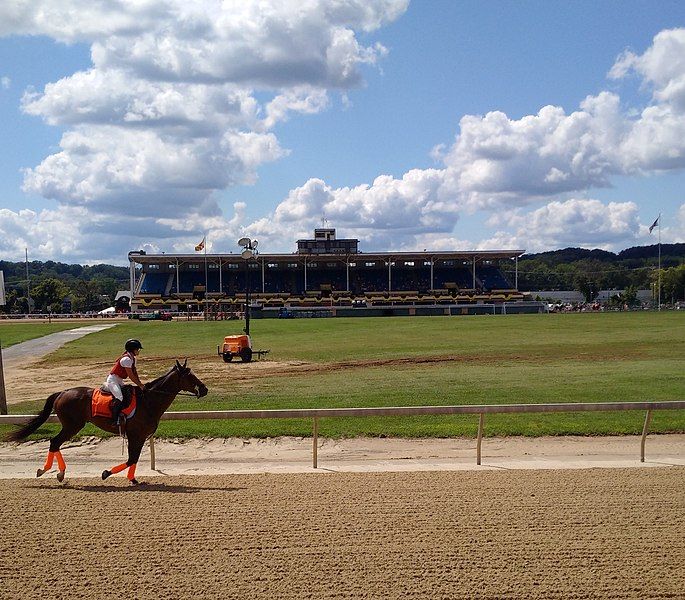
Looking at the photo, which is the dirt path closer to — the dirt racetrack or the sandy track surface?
the sandy track surface

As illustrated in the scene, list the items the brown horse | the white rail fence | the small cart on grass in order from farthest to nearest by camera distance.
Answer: the small cart on grass
the white rail fence
the brown horse

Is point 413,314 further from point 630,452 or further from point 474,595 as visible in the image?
point 474,595

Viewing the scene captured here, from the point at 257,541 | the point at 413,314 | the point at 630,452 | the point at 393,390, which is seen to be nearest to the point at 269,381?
the point at 393,390

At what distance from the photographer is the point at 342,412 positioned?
11.2 m

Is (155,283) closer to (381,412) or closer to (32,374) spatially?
(32,374)

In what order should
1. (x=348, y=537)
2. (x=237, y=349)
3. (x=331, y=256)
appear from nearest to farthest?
1. (x=348, y=537)
2. (x=237, y=349)
3. (x=331, y=256)

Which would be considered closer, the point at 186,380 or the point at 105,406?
the point at 105,406

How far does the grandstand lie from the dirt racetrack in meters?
82.9

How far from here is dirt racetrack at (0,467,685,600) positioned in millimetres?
6109

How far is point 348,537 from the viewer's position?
7.25 metres

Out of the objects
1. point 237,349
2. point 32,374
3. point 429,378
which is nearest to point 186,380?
point 429,378

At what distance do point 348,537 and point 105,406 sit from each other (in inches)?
156

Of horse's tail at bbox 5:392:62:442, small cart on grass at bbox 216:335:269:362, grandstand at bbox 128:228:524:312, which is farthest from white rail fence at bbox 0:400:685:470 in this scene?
grandstand at bbox 128:228:524:312

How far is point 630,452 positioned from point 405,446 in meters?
3.99
